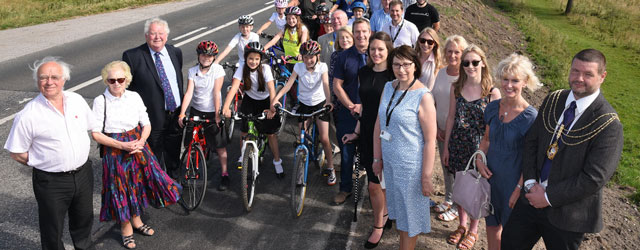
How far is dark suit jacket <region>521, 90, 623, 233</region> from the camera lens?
3.42 meters

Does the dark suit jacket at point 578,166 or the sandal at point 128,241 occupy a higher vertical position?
the dark suit jacket at point 578,166

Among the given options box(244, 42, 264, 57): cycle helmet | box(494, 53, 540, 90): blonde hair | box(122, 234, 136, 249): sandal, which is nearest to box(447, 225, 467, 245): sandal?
box(494, 53, 540, 90): blonde hair

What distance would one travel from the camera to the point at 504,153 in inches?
175

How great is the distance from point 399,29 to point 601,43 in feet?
76.3

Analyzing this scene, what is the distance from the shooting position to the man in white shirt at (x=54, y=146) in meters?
4.41

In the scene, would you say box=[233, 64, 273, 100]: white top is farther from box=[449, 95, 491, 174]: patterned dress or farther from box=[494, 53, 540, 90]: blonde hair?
box=[494, 53, 540, 90]: blonde hair

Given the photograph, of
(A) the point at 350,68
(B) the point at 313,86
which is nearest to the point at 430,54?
(A) the point at 350,68

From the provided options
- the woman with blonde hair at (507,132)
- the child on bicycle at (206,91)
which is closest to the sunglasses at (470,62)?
the woman with blonde hair at (507,132)

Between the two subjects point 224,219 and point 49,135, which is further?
point 224,219

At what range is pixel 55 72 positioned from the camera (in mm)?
4422

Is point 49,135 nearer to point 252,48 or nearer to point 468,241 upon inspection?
point 252,48

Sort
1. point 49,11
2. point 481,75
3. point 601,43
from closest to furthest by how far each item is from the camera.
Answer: point 481,75
point 49,11
point 601,43

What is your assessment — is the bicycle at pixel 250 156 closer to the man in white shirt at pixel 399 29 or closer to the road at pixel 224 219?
the road at pixel 224 219

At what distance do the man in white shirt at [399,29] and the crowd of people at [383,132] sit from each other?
1704mm
